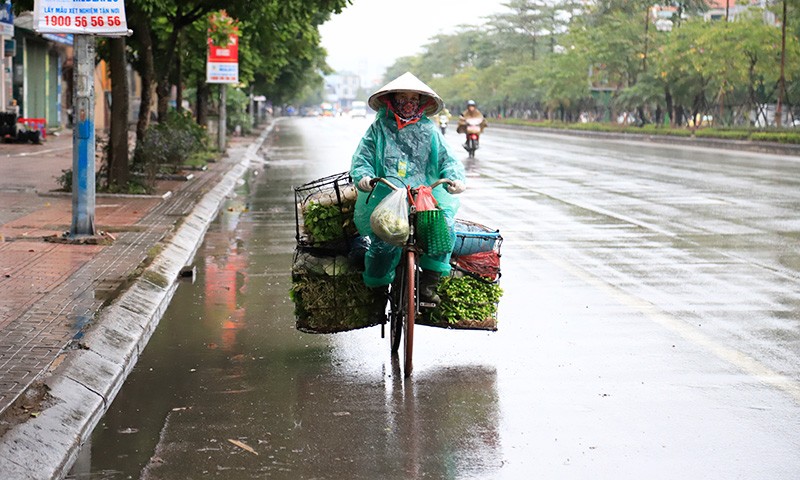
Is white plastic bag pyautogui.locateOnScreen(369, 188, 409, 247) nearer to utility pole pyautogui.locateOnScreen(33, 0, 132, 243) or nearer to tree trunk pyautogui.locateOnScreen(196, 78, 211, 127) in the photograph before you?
utility pole pyautogui.locateOnScreen(33, 0, 132, 243)

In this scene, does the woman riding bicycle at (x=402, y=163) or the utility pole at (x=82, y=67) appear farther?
the utility pole at (x=82, y=67)

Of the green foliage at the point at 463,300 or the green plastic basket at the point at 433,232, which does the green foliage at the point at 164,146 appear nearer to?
the green foliage at the point at 463,300

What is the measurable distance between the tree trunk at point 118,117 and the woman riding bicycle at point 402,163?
11.3 m

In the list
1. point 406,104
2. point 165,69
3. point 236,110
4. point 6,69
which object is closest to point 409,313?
point 406,104

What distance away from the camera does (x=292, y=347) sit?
27.3 feet

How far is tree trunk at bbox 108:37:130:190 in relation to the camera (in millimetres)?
18312

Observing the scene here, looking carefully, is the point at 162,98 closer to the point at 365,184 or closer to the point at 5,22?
the point at 5,22

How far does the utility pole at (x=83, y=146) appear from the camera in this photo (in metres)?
12.7

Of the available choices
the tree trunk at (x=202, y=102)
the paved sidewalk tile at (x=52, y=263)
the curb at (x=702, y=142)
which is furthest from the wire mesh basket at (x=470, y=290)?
the curb at (x=702, y=142)

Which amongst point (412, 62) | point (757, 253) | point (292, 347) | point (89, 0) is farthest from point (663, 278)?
point (412, 62)

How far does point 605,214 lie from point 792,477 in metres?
12.2

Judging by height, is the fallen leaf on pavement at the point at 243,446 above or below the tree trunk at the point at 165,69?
below


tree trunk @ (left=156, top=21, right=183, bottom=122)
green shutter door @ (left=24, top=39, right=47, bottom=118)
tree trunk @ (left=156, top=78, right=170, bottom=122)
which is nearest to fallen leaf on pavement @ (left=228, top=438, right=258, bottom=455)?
tree trunk @ (left=156, top=21, right=183, bottom=122)

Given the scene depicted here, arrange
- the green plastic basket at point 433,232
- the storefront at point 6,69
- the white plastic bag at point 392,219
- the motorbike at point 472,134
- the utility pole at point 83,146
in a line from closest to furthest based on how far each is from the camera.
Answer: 1. the white plastic bag at point 392,219
2. the green plastic basket at point 433,232
3. the utility pole at point 83,146
4. the motorbike at point 472,134
5. the storefront at point 6,69
